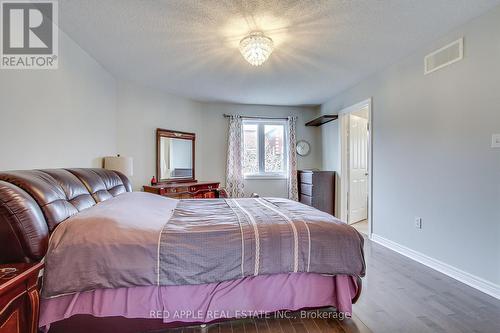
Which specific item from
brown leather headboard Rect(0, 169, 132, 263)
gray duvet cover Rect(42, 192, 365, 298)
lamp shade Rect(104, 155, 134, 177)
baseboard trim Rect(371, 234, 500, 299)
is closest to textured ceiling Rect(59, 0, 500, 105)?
Result: lamp shade Rect(104, 155, 134, 177)

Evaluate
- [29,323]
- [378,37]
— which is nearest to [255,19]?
[378,37]

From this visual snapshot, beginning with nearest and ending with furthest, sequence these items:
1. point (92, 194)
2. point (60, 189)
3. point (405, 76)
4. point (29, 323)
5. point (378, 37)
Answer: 1. point (29, 323)
2. point (60, 189)
3. point (92, 194)
4. point (378, 37)
5. point (405, 76)

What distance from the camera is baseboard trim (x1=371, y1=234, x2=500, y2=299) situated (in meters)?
2.12

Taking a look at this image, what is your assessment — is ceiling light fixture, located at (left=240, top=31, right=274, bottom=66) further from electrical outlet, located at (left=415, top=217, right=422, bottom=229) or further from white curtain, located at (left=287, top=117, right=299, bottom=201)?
white curtain, located at (left=287, top=117, right=299, bottom=201)

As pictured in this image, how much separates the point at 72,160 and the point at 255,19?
231 cm

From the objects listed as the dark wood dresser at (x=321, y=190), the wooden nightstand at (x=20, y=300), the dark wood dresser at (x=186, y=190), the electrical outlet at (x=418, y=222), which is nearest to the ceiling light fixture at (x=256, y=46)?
the wooden nightstand at (x=20, y=300)

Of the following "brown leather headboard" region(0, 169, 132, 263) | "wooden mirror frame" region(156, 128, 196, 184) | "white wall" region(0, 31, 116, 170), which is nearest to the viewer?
"brown leather headboard" region(0, 169, 132, 263)

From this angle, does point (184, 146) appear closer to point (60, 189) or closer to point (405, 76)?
point (60, 189)

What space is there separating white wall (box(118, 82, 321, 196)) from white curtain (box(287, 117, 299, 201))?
0.62 feet

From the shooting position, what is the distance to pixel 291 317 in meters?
1.79

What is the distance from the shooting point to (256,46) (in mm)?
2383

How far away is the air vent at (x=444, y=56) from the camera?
241 centimetres

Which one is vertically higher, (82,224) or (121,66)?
(121,66)

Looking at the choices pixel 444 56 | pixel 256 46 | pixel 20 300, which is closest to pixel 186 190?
pixel 256 46
